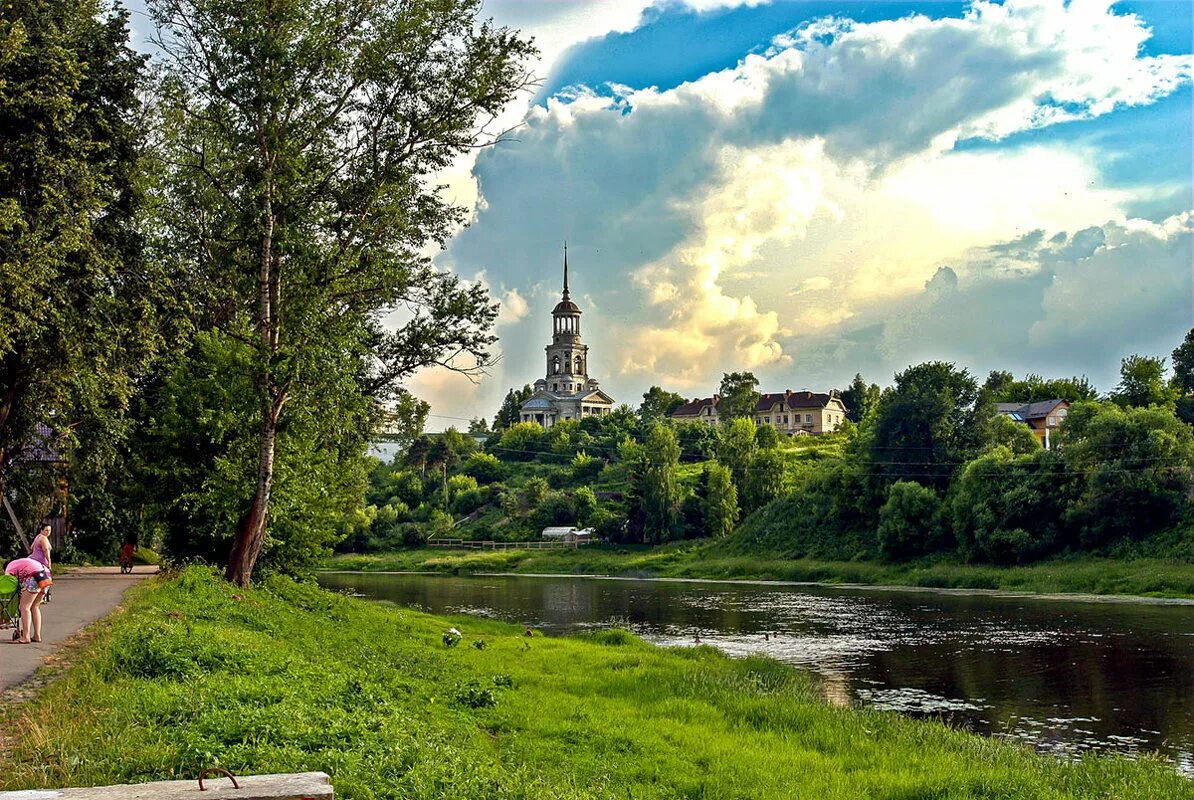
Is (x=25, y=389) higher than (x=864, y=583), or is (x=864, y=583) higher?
(x=25, y=389)

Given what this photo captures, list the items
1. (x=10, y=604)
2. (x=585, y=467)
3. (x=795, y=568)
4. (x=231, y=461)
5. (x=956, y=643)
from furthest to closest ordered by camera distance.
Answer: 1. (x=585, y=467)
2. (x=795, y=568)
3. (x=956, y=643)
4. (x=231, y=461)
5. (x=10, y=604)

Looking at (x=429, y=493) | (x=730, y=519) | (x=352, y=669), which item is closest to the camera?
(x=352, y=669)

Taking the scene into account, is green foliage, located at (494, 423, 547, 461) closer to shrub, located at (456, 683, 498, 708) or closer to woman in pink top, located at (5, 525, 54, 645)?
shrub, located at (456, 683, 498, 708)

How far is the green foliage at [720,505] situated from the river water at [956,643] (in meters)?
27.2

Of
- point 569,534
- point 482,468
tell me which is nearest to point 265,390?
point 569,534

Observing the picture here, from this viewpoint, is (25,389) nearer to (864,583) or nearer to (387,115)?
(387,115)

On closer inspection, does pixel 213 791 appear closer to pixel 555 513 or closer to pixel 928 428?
pixel 928 428

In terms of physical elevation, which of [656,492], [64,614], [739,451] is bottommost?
[64,614]

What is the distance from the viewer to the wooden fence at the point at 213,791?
704cm

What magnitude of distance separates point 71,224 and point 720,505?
3109 inches

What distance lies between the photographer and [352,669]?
719 inches

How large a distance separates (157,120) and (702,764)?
27675 mm

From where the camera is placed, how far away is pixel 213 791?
23.7ft

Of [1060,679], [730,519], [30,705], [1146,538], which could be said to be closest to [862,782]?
[30,705]
